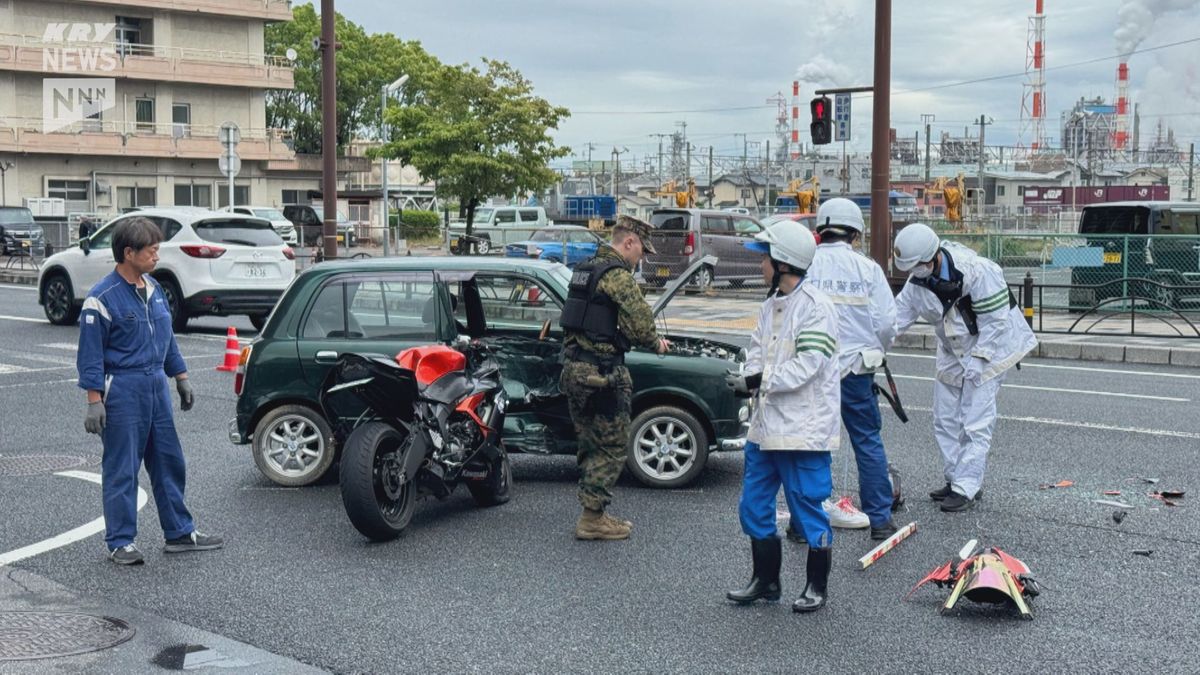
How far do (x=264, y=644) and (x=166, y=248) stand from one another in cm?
1382

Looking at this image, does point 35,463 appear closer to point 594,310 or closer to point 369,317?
point 369,317

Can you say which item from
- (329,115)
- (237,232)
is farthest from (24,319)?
(329,115)

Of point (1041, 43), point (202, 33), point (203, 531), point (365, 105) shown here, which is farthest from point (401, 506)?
point (1041, 43)

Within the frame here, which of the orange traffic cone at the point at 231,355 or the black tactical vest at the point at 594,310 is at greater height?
the black tactical vest at the point at 594,310

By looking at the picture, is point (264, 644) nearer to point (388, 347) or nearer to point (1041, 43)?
point (388, 347)

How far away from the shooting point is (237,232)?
61.3 feet

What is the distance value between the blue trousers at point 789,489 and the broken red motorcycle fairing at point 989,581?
60cm

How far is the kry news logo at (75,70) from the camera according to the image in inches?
2189

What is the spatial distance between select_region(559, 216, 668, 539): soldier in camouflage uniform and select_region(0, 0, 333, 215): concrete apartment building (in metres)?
52.4

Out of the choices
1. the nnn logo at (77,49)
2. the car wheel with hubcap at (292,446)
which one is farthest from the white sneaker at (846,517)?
the nnn logo at (77,49)

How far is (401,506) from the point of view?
23.6 feet

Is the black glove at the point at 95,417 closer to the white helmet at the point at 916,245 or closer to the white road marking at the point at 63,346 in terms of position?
the white helmet at the point at 916,245

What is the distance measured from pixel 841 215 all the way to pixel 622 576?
237 cm

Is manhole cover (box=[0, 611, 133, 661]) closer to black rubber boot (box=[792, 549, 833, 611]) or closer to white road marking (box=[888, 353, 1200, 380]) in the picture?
black rubber boot (box=[792, 549, 833, 611])
